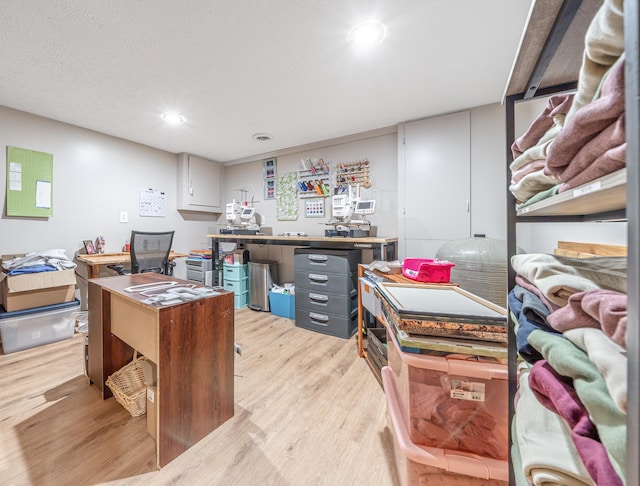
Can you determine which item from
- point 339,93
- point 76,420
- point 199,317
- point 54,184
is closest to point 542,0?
point 199,317

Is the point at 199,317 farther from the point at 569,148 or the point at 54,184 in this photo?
the point at 54,184

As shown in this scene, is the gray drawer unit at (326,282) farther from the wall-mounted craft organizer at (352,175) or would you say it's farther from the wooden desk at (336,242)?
the wall-mounted craft organizer at (352,175)

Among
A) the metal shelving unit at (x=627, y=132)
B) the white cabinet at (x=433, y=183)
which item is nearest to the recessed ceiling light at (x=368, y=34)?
the metal shelving unit at (x=627, y=132)

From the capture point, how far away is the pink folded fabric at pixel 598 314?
0.34 metres

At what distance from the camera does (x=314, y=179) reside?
3416 millimetres

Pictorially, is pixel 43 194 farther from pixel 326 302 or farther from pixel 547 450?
pixel 547 450

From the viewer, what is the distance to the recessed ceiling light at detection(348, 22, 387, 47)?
145 cm

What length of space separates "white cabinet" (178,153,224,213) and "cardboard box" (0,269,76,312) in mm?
1720

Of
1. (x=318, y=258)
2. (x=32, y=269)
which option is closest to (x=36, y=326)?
(x=32, y=269)

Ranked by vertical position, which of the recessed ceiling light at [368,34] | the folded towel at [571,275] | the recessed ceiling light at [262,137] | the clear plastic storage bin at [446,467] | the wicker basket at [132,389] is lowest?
the wicker basket at [132,389]

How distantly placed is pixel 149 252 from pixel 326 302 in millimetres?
1989

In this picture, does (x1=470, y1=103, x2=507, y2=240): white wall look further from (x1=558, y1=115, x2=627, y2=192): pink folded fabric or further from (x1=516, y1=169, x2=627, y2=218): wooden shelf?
(x1=558, y1=115, x2=627, y2=192): pink folded fabric

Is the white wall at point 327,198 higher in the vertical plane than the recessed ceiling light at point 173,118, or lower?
lower

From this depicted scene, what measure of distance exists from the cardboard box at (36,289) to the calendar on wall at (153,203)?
1261mm
